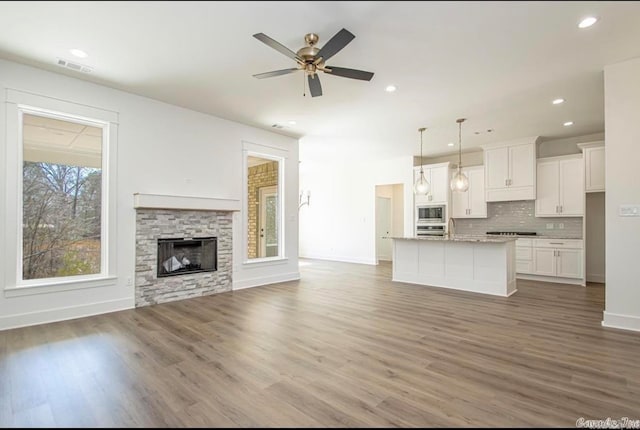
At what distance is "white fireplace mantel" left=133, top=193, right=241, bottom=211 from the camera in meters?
4.47

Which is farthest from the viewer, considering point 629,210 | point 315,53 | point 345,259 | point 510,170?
point 345,259

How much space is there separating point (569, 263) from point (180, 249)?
7.15 meters

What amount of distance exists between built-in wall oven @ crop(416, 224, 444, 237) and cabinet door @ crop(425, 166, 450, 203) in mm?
643

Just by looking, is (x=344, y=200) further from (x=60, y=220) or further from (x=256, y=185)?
(x=60, y=220)

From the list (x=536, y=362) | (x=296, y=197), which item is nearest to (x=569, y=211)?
(x=536, y=362)

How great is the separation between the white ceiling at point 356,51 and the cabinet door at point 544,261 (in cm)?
261

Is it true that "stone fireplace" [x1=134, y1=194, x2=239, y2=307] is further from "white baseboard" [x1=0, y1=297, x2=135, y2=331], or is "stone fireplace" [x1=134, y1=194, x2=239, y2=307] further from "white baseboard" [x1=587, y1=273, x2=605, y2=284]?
"white baseboard" [x1=587, y1=273, x2=605, y2=284]

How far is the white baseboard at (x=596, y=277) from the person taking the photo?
6.38m

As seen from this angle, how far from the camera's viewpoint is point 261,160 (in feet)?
22.2

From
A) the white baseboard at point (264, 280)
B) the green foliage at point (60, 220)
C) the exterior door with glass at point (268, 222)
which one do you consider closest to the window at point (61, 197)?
the green foliage at point (60, 220)

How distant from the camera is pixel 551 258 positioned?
639 centimetres

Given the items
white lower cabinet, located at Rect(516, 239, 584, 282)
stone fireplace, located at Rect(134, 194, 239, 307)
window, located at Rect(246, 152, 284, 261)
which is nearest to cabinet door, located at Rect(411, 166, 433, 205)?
white lower cabinet, located at Rect(516, 239, 584, 282)

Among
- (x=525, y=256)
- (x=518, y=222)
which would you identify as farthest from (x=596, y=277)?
(x=518, y=222)

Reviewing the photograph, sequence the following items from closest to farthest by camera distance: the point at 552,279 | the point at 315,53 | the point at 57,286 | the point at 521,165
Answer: the point at 315,53 → the point at 57,286 → the point at 552,279 → the point at 521,165
